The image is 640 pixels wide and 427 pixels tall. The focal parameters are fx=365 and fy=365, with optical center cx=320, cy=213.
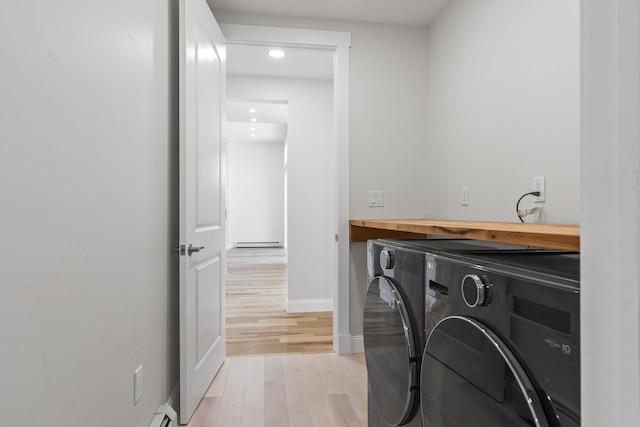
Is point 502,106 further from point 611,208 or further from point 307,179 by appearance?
point 307,179

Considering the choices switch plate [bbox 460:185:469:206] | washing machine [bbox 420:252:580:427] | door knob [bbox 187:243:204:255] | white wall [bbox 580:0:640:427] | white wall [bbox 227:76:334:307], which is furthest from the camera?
white wall [bbox 227:76:334:307]

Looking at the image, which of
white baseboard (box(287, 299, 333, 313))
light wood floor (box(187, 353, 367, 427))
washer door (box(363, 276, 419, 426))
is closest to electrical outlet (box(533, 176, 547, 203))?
washer door (box(363, 276, 419, 426))

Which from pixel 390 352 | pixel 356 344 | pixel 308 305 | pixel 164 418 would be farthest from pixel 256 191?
pixel 390 352

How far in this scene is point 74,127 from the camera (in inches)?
37.0

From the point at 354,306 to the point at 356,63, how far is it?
66.8 inches

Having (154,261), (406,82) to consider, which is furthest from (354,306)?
(406,82)

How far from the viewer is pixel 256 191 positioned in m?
9.71

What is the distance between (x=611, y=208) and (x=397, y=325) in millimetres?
898

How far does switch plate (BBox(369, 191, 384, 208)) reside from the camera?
2572mm

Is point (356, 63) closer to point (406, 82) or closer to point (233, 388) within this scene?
point (406, 82)

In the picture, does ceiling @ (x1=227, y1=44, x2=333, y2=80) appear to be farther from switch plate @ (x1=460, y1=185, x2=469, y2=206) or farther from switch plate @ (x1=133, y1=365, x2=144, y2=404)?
switch plate @ (x1=133, y1=365, x2=144, y2=404)

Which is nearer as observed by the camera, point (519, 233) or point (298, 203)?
point (519, 233)

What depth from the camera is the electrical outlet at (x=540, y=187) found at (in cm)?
160

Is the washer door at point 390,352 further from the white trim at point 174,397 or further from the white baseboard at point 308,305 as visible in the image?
the white baseboard at point 308,305
